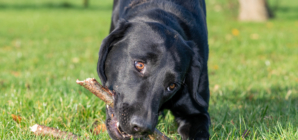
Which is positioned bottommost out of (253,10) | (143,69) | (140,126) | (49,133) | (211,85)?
(211,85)

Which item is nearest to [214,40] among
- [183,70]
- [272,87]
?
[272,87]

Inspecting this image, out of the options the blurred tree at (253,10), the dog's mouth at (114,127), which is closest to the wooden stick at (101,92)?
the dog's mouth at (114,127)

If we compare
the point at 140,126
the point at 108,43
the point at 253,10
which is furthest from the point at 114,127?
the point at 253,10

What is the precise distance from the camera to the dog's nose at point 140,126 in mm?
1882

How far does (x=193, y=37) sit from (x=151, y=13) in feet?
1.42

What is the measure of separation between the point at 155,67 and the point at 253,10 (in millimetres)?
10657

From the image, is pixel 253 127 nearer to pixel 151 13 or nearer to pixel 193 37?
pixel 193 37

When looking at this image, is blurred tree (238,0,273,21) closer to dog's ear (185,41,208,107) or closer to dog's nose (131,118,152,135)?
dog's ear (185,41,208,107)

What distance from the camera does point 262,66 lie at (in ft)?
17.8

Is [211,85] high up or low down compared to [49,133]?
down

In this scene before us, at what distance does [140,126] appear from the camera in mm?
1882

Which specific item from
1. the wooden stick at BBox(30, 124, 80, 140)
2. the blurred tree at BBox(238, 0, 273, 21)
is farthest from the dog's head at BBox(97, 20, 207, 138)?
the blurred tree at BBox(238, 0, 273, 21)

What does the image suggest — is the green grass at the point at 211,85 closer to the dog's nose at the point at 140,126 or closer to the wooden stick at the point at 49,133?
the wooden stick at the point at 49,133

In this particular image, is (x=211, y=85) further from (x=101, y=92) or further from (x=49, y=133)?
(x=49, y=133)
